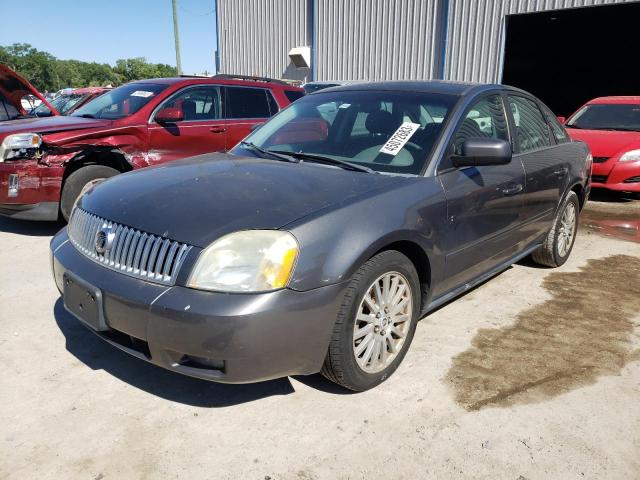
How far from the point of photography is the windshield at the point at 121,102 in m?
5.82

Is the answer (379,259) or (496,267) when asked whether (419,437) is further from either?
(496,267)

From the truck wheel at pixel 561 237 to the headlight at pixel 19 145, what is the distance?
4.70m

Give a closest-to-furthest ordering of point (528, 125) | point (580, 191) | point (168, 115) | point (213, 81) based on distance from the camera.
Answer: point (528, 125) → point (580, 191) → point (168, 115) → point (213, 81)

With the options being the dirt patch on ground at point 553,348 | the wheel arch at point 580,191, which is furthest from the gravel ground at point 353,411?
the wheel arch at point 580,191

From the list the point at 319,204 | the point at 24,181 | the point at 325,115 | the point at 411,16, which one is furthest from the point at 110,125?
the point at 411,16

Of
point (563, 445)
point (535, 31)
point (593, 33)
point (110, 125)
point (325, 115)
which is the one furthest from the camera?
point (593, 33)

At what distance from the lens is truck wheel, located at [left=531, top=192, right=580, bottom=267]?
4484 mm

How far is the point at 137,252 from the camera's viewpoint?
7.62 ft

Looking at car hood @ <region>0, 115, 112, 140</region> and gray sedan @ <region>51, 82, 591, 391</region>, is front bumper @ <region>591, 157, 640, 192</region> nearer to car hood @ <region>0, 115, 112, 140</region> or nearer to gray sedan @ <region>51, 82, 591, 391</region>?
gray sedan @ <region>51, 82, 591, 391</region>

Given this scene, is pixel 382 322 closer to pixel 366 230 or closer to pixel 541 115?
pixel 366 230

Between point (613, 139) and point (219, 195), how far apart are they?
7.10m

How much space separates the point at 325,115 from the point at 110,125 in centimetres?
289

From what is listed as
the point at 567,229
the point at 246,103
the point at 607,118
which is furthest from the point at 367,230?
the point at 607,118

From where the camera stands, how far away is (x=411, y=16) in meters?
14.4
